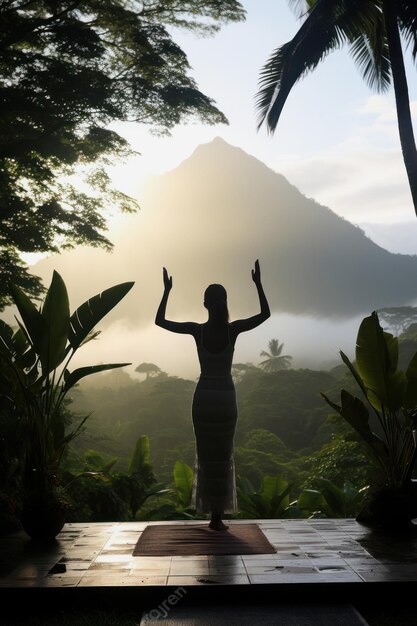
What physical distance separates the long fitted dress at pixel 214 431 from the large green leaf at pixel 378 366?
1.08 meters

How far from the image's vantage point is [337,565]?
4.20m

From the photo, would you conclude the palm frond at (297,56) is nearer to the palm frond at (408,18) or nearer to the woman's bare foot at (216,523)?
the palm frond at (408,18)

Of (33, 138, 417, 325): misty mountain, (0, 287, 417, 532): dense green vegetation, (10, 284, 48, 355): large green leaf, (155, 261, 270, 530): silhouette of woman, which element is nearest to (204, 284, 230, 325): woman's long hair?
(155, 261, 270, 530): silhouette of woman

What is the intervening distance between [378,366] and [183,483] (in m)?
3.13

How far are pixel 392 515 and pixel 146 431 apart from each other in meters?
44.8

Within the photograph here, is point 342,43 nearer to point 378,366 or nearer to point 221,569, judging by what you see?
point 378,366

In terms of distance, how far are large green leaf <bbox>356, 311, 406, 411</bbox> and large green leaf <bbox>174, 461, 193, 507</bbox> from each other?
9.54 ft

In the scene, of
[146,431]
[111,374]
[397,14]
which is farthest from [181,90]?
[111,374]

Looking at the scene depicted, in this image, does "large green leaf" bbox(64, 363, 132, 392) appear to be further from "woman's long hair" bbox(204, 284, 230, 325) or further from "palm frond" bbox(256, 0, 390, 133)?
"palm frond" bbox(256, 0, 390, 133)

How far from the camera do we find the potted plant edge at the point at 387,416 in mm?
5262

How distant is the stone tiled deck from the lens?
374 cm

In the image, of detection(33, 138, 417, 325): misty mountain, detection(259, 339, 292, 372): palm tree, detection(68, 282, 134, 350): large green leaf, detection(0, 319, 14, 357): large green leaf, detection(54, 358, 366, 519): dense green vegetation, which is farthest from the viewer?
detection(33, 138, 417, 325): misty mountain

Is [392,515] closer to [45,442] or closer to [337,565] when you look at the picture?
[337,565]

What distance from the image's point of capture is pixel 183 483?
24.6ft
